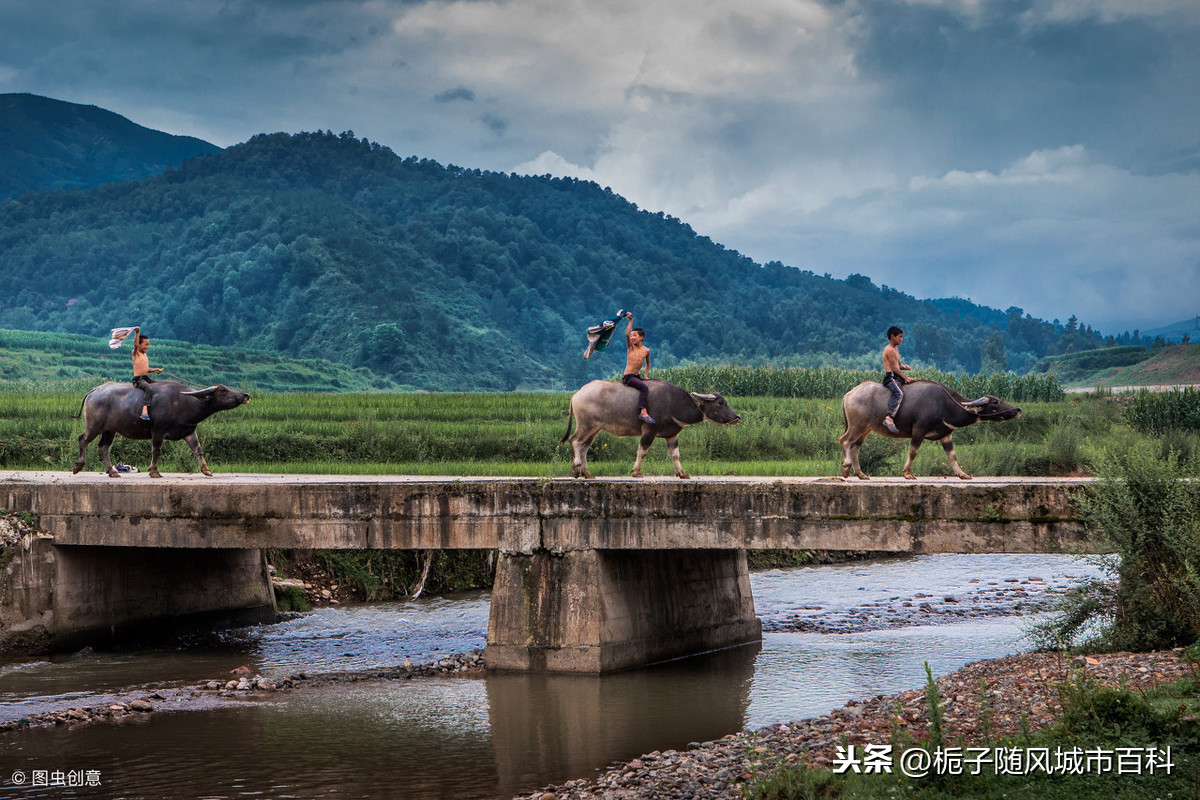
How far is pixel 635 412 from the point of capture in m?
17.2

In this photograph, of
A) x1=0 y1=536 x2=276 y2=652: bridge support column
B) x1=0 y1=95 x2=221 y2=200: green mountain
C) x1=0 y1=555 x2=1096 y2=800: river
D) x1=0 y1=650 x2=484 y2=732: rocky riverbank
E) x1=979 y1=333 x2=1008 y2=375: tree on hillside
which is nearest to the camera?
x1=0 y1=555 x2=1096 y2=800: river

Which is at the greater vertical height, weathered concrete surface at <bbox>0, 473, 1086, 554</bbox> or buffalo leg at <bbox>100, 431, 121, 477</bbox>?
buffalo leg at <bbox>100, 431, 121, 477</bbox>

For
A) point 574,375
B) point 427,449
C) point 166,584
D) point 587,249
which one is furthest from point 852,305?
point 166,584

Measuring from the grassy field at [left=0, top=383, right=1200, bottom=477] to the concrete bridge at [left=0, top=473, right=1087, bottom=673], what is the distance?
20.2ft

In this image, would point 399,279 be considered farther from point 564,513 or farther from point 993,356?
point 564,513

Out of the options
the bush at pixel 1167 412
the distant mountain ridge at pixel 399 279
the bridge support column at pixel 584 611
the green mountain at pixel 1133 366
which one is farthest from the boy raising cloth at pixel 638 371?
the distant mountain ridge at pixel 399 279

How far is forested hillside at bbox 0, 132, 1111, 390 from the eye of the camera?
106812 mm

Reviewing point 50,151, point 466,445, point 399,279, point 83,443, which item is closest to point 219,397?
point 83,443

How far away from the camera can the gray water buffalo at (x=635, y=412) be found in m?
17.3

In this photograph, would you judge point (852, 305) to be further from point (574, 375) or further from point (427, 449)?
point (427, 449)

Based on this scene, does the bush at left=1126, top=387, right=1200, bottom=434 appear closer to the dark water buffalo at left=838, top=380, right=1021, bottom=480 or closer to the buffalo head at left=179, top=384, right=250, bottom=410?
the dark water buffalo at left=838, top=380, right=1021, bottom=480

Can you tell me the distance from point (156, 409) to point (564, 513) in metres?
7.72

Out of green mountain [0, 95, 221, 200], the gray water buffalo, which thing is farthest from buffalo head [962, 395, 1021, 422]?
green mountain [0, 95, 221, 200]

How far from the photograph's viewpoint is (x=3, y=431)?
1193 inches
